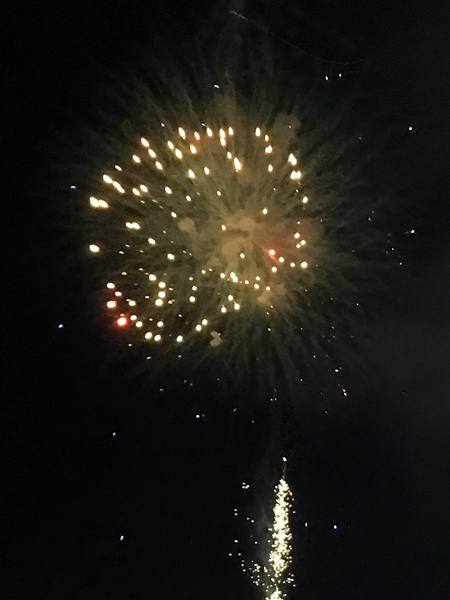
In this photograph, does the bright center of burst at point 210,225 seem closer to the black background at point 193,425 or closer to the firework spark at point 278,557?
the black background at point 193,425

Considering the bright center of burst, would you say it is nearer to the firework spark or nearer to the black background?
the black background

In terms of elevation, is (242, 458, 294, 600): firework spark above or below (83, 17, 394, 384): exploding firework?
below

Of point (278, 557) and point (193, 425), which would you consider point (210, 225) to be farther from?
point (278, 557)

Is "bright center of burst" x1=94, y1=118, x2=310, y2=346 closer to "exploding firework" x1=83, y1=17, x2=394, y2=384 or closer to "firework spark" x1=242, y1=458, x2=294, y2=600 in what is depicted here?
"exploding firework" x1=83, y1=17, x2=394, y2=384

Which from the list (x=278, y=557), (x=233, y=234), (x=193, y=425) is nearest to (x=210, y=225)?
(x=233, y=234)

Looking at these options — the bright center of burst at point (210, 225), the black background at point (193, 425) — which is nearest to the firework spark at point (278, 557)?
the black background at point (193, 425)

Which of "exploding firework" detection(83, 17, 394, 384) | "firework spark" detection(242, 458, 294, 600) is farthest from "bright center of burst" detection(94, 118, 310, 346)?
"firework spark" detection(242, 458, 294, 600)

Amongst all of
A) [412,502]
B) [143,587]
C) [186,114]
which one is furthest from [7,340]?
[412,502]

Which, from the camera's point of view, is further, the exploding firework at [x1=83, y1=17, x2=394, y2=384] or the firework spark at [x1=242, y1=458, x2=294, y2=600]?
the firework spark at [x1=242, y1=458, x2=294, y2=600]
